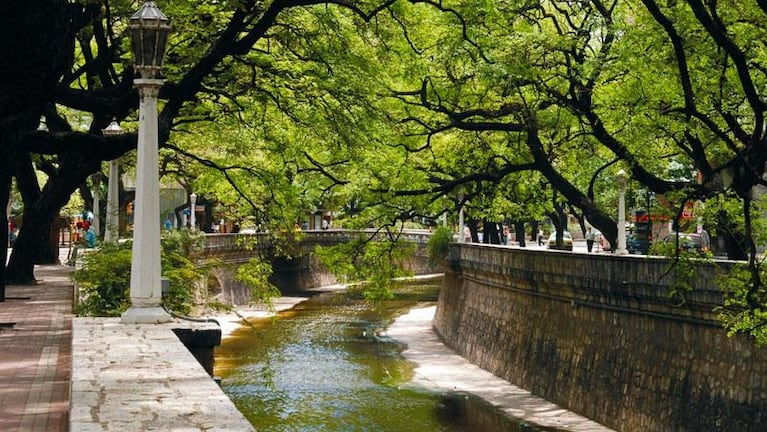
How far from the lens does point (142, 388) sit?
1073 cm

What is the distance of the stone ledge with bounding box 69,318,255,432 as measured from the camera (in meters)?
9.08

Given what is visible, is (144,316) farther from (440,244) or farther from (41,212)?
(440,244)

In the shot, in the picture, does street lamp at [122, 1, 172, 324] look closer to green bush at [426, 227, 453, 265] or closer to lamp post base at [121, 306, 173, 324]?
lamp post base at [121, 306, 173, 324]

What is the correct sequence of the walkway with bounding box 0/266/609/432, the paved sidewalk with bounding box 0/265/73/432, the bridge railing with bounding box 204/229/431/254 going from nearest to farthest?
the walkway with bounding box 0/266/609/432 → the paved sidewalk with bounding box 0/265/73/432 → the bridge railing with bounding box 204/229/431/254

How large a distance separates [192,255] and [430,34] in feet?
74.1

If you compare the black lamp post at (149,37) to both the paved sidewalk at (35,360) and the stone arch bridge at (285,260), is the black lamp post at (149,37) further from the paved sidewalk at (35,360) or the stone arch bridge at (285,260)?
the stone arch bridge at (285,260)

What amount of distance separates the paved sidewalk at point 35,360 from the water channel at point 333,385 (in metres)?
4.07

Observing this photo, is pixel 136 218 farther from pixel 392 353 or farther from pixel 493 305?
pixel 392 353

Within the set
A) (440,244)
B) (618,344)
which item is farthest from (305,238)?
(618,344)

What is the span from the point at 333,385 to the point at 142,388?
22218 millimetres

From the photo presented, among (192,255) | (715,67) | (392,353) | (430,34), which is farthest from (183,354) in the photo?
(192,255)

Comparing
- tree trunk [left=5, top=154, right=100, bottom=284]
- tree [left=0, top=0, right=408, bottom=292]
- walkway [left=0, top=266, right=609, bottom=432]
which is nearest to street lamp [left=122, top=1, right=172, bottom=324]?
walkway [left=0, top=266, right=609, bottom=432]

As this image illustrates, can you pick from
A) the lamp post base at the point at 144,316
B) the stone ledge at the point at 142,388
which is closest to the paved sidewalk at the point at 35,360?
the stone ledge at the point at 142,388

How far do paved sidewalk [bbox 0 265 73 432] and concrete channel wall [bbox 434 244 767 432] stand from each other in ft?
29.6
